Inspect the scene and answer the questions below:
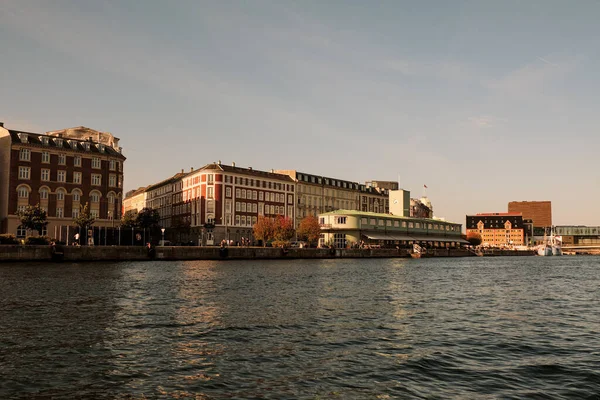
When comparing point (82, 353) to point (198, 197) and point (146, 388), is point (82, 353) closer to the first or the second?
point (146, 388)

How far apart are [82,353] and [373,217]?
403ft

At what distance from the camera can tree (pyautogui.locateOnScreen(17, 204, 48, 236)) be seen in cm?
8488

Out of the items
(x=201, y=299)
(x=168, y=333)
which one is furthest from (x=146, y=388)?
(x=201, y=299)

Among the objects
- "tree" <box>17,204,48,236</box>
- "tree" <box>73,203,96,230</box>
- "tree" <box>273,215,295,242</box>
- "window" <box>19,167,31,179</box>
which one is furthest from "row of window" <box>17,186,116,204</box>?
"tree" <box>273,215,295,242</box>

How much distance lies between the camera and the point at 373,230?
5384 inches

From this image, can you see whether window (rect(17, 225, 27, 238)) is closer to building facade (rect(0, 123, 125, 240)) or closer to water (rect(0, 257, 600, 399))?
building facade (rect(0, 123, 125, 240))

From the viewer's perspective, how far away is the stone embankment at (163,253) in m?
68.1

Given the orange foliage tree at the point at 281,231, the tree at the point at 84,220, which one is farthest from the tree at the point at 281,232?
the tree at the point at 84,220

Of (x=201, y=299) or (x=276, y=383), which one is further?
(x=201, y=299)

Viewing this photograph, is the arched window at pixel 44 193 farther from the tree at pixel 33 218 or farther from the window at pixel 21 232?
the tree at pixel 33 218

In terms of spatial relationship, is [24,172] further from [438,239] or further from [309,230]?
[438,239]

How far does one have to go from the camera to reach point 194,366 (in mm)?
16281

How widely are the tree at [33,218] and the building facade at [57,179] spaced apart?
191 inches

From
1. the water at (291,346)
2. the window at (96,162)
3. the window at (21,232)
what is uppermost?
the window at (96,162)
